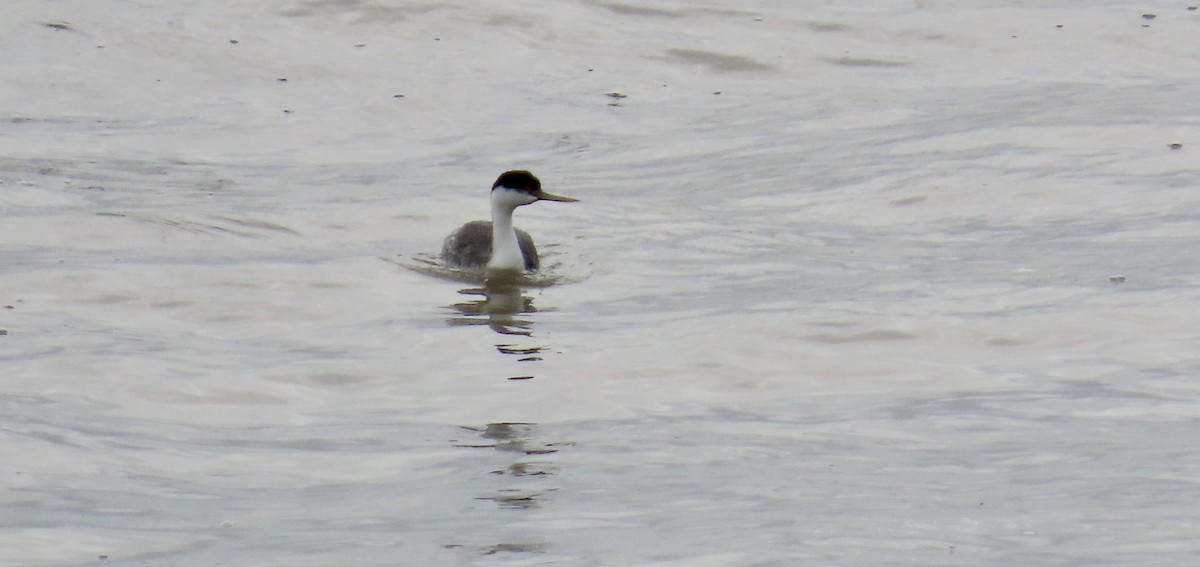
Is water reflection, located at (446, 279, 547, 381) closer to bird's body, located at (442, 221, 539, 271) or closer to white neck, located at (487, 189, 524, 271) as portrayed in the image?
white neck, located at (487, 189, 524, 271)

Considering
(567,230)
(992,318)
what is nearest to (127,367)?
(992,318)

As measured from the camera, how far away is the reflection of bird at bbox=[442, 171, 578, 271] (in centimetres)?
1316

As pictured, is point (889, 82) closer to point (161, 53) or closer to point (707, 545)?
point (161, 53)

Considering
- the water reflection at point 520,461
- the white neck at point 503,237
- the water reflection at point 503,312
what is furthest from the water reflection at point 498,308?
the water reflection at point 520,461

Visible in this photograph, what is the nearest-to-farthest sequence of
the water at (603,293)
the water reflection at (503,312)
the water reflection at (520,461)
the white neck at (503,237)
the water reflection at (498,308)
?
1. the water at (603,293)
2. the water reflection at (520,461)
3. the water reflection at (503,312)
4. the water reflection at (498,308)
5. the white neck at (503,237)

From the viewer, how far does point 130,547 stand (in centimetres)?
673

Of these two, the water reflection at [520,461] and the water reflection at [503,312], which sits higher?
the water reflection at [520,461]

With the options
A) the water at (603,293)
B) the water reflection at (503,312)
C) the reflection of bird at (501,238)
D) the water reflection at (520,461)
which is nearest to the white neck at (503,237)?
the reflection of bird at (501,238)

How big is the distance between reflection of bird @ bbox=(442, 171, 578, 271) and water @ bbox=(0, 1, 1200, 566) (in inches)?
14.0

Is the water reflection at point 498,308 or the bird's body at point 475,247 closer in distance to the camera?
the water reflection at point 498,308

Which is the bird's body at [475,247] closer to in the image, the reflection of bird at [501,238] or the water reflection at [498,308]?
the reflection of bird at [501,238]

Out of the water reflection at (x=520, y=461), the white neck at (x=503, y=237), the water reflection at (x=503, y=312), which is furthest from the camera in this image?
the white neck at (x=503, y=237)

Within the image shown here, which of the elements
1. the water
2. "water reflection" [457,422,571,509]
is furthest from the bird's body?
"water reflection" [457,422,571,509]

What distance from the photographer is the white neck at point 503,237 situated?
1314cm
